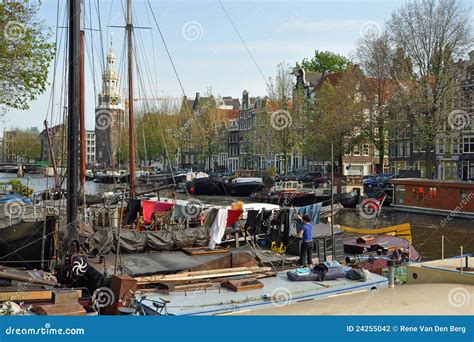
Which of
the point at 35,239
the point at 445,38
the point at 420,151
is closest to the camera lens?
the point at 35,239

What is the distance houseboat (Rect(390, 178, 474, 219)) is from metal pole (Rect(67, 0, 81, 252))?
104ft

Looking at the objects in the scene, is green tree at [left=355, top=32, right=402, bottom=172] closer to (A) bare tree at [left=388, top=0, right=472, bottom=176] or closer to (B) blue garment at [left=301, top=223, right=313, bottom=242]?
(A) bare tree at [left=388, top=0, right=472, bottom=176]

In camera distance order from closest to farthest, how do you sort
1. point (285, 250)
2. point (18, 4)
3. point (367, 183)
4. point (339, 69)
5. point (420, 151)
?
point (285, 250) < point (18, 4) < point (367, 183) < point (420, 151) < point (339, 69)

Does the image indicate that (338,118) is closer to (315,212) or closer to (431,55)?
(431,55)

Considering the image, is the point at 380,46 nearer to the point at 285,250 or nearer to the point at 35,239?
the point at 285,250

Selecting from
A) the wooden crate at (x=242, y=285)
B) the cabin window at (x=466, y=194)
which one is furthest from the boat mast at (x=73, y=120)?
the cabin window at (x=466, y=194)

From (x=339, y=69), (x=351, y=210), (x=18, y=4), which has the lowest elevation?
(x=351, y=210)

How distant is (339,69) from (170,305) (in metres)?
82.2

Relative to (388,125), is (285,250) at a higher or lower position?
lower

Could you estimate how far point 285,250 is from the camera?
1681 centimetres

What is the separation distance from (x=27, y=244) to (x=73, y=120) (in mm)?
3652

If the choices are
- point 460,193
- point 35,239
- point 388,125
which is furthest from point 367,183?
point 35,239

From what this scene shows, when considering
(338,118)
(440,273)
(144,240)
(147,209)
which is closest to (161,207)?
(147,209)

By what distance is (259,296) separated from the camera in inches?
428
